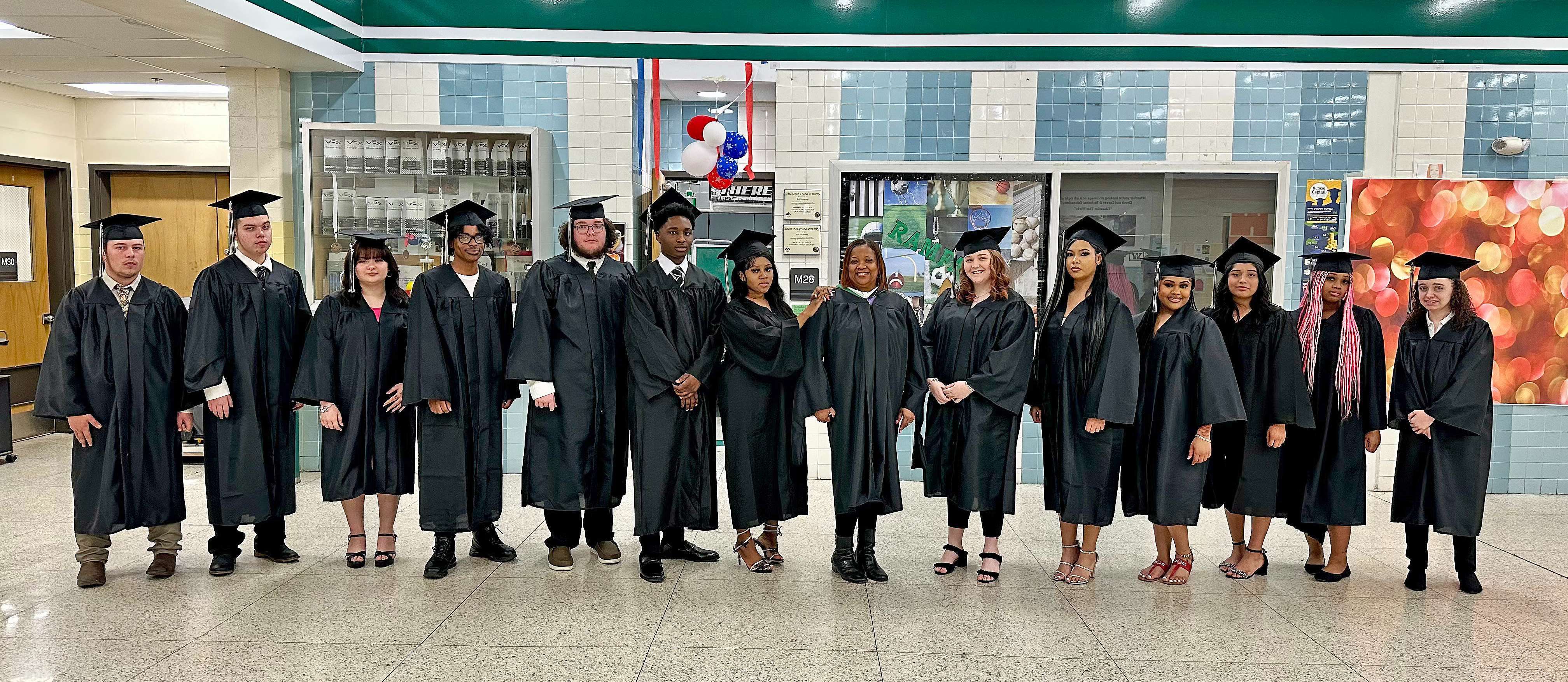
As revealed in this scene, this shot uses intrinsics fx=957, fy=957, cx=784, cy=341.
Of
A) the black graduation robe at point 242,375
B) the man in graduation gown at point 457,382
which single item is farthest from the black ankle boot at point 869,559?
the black graduation robe at point 242,375

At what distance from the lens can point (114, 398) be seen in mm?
3953

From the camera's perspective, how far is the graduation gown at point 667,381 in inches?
160

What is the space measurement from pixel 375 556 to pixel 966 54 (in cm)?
451

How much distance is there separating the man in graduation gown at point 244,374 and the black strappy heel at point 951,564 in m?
2.91

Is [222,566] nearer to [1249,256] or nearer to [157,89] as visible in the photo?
[1249,256]

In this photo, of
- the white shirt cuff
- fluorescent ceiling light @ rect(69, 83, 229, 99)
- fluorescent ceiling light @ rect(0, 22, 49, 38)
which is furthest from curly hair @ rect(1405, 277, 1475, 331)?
fluorescent ceiling light @ rect(69, 83, 229, 99)

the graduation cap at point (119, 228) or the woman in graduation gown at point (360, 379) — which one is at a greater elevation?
the graduation cap at point (119, 228)

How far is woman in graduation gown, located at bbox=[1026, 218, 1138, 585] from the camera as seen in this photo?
3934 mm

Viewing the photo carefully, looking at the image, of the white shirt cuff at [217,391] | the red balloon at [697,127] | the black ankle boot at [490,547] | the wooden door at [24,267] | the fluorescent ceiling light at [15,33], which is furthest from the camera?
the wooden door at [24,267]

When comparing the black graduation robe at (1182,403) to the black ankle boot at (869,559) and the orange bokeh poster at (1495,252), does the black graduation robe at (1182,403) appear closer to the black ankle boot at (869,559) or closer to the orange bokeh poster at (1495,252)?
the black ankle boot at (869,559)

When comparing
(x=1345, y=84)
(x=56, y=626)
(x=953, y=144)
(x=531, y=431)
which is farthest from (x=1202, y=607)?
(x=56, y=626)

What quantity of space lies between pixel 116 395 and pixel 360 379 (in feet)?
3.09

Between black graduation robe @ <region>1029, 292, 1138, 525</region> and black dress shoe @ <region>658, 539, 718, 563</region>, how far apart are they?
5.13ft

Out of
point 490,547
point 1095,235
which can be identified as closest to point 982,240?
point 1095,235
